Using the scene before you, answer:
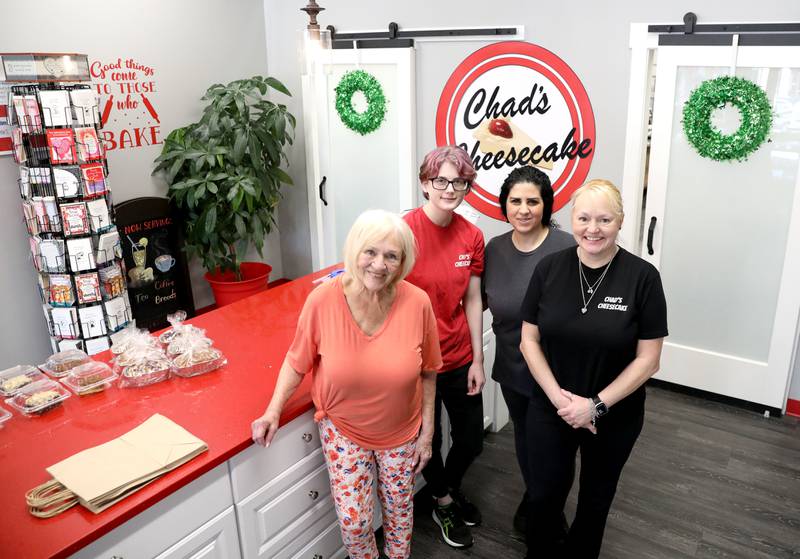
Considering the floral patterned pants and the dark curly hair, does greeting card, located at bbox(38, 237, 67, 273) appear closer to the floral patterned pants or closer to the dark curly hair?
the floral patterned pants

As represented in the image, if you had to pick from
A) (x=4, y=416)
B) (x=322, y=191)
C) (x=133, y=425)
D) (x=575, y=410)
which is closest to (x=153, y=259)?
(x=322, y=191)

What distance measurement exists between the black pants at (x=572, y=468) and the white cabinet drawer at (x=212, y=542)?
99 centimetres

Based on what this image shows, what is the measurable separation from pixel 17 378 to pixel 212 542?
0.88 meters

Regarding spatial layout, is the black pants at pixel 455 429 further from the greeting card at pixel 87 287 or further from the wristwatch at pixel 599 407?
the greeting card at pixel 87 287

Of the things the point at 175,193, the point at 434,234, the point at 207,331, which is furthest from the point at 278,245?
the point at 434,234

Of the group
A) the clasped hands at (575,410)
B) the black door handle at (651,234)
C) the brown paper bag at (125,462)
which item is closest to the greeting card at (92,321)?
the brown paper bag at (125,462)

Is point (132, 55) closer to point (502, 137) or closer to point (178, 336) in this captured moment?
point (502, 137)

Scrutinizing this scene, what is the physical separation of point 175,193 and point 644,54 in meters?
3.11

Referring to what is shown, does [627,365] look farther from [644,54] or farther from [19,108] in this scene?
[19,108]

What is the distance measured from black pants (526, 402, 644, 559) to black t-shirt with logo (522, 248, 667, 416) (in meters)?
0.08

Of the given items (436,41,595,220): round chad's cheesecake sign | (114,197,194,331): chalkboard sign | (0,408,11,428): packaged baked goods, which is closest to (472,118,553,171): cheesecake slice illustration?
(436,41,595,220): round chad's cheesecake sign

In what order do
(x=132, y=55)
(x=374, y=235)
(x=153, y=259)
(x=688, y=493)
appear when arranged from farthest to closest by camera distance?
1. (x=153, y=259)
2. (x=132, y=55)
3. (x=688, y=493)
4. (x=374, y=235)

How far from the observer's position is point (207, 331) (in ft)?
8.34

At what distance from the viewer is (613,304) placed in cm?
186
